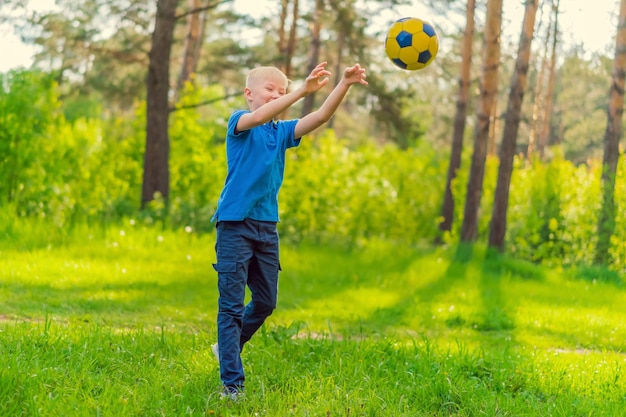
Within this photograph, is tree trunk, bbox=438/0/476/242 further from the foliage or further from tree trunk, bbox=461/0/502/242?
tree trunk, bbox=461/0/502/242

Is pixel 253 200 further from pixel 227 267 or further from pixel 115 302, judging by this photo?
pixel 115 302

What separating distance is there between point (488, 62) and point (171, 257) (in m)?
6.94

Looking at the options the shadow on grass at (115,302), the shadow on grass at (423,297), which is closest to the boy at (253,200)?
the shadow on grass at (423,297)

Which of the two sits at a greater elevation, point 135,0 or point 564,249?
point 135,0

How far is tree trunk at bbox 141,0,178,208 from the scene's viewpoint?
12.0m

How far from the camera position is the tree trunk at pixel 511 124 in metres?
12.5

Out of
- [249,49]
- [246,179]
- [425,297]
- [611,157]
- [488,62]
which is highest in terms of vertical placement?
[249,49]

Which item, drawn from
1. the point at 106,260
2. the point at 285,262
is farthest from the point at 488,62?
the point at 106,260

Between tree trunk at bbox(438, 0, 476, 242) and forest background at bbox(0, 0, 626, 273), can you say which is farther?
tree trunk at bbox(438, 0, 476, 242)

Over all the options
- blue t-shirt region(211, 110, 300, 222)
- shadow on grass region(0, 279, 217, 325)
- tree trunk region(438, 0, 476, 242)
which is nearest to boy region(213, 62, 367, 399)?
blue t-shirt region(211, 110, 300, 222)

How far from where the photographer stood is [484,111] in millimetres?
13336

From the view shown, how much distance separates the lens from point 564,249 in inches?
535

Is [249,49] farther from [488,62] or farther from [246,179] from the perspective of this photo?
[246,179]

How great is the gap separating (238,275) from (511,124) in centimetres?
950
